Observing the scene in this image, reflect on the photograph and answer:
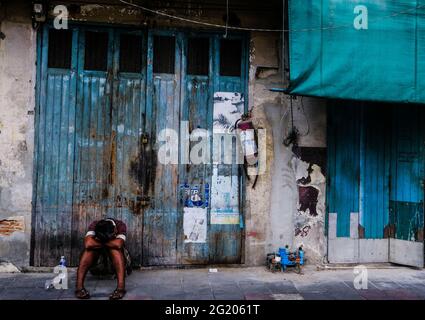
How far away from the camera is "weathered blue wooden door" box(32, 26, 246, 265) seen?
733 cm

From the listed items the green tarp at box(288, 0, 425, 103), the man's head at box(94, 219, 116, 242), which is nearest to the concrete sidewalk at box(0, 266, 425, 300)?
the man's head at box(94, 219, 116, 242)

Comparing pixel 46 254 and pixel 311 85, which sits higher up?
pixel 311 85

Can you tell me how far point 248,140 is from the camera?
768 centimetres

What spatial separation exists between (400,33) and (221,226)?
400 cm

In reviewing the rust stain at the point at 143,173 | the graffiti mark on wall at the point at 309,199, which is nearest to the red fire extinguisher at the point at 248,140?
the graffiti mark on wall at the point at 309,199

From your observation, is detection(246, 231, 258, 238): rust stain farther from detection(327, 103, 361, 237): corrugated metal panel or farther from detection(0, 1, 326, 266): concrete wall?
detection(327, 103, 361, 237): corrugated metal panel

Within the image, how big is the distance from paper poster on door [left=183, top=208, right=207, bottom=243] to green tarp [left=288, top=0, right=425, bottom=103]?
8.11 ft

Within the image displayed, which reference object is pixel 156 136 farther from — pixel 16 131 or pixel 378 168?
pixel 378 168

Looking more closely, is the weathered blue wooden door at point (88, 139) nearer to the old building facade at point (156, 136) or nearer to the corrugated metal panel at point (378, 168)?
the old building facade at point (156, 136)

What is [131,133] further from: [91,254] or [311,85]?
[311,85]

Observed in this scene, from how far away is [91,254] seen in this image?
632cm

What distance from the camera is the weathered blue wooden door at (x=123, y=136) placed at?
7.33 m

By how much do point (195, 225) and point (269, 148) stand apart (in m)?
1.75
